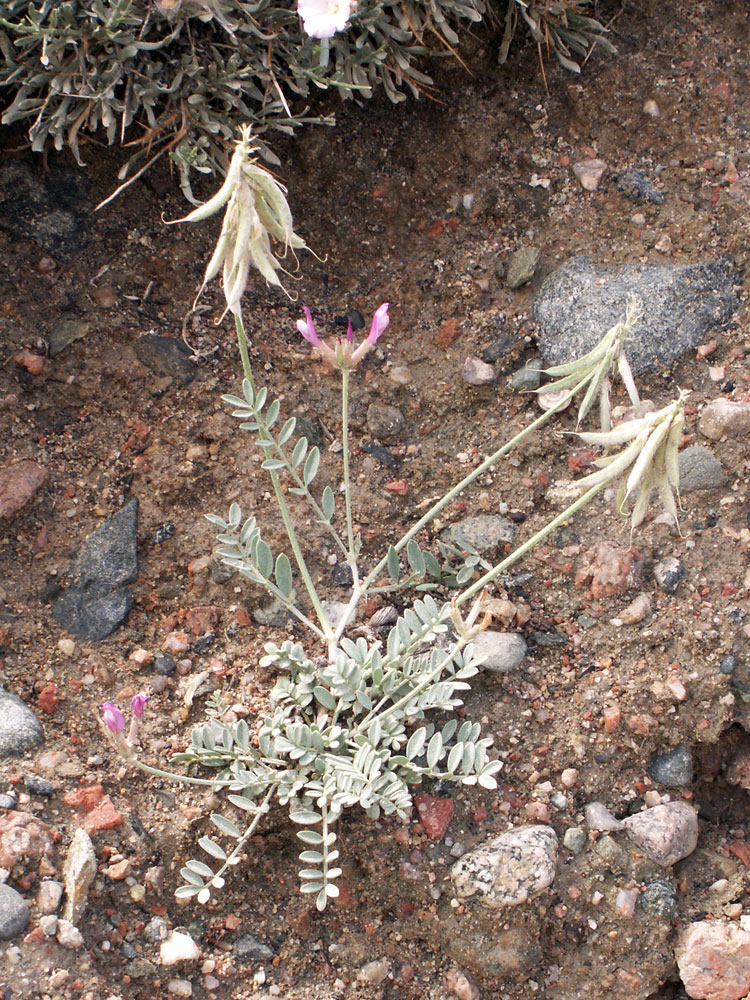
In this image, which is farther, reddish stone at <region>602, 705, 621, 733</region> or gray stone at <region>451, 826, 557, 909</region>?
reddish stone at <region>602, 705, 621, 733</region>

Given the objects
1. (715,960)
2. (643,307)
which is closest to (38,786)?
(715,960)

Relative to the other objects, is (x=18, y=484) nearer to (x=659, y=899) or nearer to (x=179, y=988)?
(x=179, y=988)

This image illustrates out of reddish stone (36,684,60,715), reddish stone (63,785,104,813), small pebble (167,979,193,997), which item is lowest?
small pebble (167,979,193,997)

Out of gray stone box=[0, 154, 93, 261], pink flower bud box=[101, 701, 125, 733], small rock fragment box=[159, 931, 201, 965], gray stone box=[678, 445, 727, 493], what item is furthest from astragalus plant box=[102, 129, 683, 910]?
gray stone box=[0, 154, 93, 261]

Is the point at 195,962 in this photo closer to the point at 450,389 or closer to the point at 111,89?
the point at 450,389

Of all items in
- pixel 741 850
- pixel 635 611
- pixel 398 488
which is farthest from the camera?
pixel 398 488

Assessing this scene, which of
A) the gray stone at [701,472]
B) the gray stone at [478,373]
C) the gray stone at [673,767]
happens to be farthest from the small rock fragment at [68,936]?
the gray stone at [701,472]

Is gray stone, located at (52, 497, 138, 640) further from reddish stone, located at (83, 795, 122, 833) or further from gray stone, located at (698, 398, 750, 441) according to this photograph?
gray stone, located at (698, 398, 750, 441)
